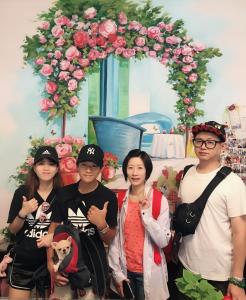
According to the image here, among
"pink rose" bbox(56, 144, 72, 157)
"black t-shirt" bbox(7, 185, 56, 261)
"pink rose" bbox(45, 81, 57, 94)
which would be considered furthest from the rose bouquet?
"black t-shirt" bbox(7, 185, 56, 261)

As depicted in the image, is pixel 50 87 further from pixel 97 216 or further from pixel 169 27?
pixel 97 216

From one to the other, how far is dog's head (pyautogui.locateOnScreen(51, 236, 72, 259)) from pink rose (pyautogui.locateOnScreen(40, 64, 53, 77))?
1324 mm

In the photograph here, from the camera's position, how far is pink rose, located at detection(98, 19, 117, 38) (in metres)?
2.36

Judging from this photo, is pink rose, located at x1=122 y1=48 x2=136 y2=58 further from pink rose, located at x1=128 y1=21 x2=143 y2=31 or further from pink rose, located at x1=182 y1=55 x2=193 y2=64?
pink rose, located at x1=182 y1=55 x2=193 y2=64

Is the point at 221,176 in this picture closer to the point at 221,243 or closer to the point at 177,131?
the point at 221,243

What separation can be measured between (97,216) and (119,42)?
4.47 ft

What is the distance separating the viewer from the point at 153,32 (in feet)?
7.84

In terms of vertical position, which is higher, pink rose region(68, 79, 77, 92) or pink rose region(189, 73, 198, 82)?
pink rose region(189, 73, 198, 82)

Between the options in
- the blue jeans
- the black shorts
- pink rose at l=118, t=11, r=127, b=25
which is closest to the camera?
the blue jeans

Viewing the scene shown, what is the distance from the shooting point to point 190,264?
171cm

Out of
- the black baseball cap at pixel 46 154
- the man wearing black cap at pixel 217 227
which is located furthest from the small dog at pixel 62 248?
the man wearing black cap at pixel 217 227

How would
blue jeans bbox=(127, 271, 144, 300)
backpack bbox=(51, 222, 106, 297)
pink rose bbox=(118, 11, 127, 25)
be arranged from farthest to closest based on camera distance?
pink rose bbox=(118, 11, 127, 25) < blue jeans bbox=(127, 271, 144, 300) < backpack bbox=(51, 222, 106, 297)

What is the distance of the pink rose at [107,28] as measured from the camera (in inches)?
92.7

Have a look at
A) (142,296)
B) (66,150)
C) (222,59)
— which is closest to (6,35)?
(66,150)
